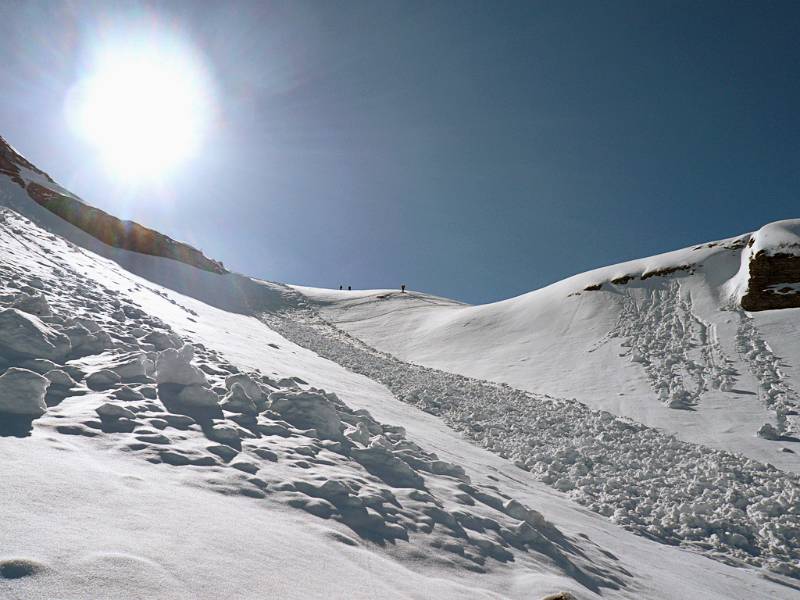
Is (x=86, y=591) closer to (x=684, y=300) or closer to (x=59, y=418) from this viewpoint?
(x=59, y=418)

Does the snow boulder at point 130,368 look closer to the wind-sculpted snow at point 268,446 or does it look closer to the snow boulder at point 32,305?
the wind-sculpted snow at point 268,446

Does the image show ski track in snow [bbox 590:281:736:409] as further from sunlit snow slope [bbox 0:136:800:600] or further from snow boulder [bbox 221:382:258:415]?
snow boulder [bbox 221:382:258:415]

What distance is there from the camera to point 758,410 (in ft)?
42.0

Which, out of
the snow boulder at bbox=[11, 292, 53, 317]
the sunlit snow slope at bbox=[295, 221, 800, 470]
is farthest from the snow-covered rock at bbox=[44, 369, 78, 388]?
the sunlit snow slope at bbox=[295, 221, 800, 470]

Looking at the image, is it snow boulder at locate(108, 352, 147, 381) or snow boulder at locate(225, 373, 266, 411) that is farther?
snow boulder at locate(225, 373, 266, 411)

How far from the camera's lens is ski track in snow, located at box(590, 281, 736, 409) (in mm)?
14969

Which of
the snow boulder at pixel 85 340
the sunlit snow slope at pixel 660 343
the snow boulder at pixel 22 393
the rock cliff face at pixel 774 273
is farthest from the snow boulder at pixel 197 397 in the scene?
the rock cliff face at pixel 774 273

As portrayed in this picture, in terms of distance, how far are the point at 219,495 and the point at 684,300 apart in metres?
23.5

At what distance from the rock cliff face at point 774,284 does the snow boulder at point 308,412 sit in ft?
65.3

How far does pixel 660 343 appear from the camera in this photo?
18922mm

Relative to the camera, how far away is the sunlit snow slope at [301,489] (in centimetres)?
269

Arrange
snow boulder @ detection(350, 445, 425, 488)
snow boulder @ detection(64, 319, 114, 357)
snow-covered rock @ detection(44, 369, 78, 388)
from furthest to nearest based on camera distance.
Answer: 1. snow boulder @ detection(64, 319, 114, 357)
2. snow boulder @ detection(350, 445, 425, 488)
3. snow-covered rock @ detection(44, 369, 78, 388)

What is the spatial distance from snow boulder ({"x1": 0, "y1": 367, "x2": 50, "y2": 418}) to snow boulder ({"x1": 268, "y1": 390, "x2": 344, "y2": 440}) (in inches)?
111

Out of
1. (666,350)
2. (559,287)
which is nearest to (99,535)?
(666,350)
